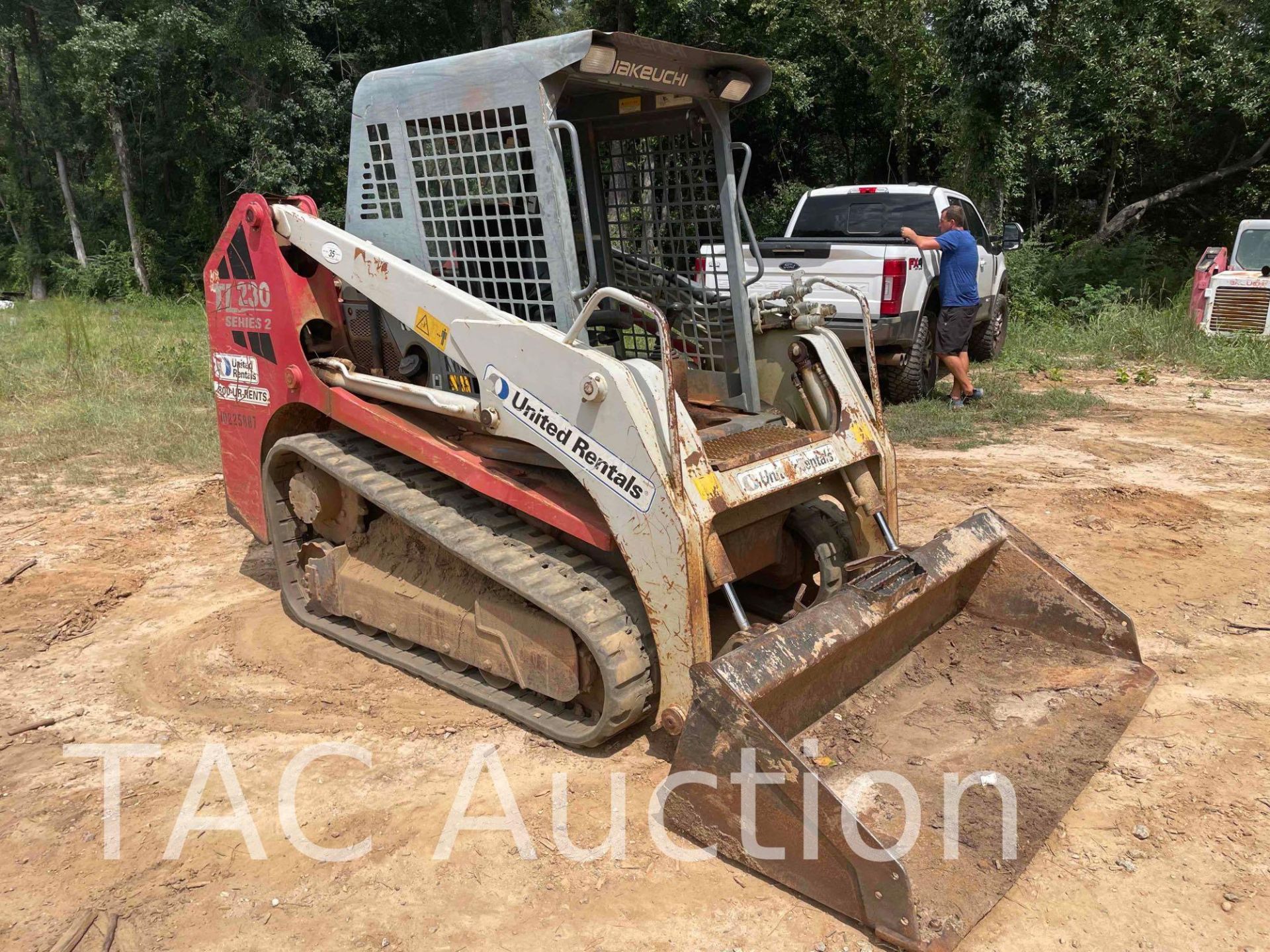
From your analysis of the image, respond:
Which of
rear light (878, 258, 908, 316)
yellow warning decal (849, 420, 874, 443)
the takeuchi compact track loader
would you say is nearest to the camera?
the takeuchi compact track loader

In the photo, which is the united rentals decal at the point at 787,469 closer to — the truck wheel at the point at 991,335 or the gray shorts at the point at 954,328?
the gray shorts at the point at 954,328

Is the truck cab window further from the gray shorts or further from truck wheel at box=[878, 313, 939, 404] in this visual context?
the gray shorts

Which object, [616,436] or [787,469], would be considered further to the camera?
[787,469]

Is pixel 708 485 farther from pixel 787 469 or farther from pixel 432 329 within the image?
pixel 432 329

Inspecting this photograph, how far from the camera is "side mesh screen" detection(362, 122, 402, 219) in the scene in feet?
13.8

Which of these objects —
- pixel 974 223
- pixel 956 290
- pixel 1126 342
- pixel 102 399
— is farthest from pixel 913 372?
pixel 102 399

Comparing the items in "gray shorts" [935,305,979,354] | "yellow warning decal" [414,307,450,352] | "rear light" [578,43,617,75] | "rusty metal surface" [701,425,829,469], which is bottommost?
"gray shorts" [935,305,979,354]

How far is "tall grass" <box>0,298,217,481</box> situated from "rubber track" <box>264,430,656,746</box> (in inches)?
151

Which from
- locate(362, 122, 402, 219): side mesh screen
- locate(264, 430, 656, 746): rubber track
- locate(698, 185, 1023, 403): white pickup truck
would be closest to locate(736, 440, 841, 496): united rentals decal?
locate(264, 430, 656, 746): rubber track

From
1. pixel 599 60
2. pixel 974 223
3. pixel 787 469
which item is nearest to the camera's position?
pixel 599 60

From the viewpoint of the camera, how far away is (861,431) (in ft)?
13.8

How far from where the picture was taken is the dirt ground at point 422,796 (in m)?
2.76

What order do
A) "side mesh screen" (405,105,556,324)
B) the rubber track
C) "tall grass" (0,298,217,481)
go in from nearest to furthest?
the rubber track < "side mesh screen" (405,105,556,324) < "tall grass" (0,298,217,481)

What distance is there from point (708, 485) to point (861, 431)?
1092 millimetres
